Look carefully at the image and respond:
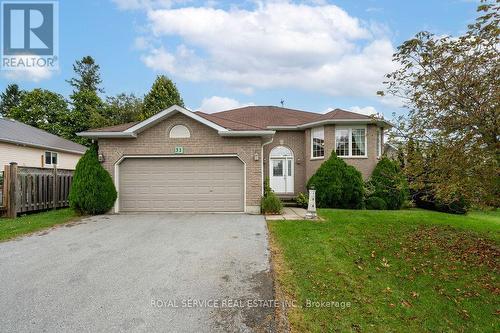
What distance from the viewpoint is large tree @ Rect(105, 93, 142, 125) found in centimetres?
3040

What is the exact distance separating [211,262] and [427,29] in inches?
242

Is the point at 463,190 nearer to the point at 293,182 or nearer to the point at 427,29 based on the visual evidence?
the point at 427,29

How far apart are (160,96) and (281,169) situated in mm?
14921

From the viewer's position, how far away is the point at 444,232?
7.88 metres

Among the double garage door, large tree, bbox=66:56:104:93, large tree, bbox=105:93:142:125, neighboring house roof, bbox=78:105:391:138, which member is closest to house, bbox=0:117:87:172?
neighboring house roof, bbox=78:105:391:138

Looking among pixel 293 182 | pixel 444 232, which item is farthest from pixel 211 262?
pixel 293 182

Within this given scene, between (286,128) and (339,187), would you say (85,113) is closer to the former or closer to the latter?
(286,128)

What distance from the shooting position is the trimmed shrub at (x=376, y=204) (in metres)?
12.7

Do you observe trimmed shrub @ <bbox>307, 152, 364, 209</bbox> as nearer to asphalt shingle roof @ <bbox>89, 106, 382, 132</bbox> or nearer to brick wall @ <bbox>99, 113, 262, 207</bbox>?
asphalt shingle roof @ <bbox>89, 106, 382, 132</bbox>

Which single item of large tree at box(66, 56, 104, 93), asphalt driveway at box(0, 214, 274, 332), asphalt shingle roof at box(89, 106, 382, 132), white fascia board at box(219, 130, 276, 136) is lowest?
asphalt driveway at box(0, 214, 274, 332)

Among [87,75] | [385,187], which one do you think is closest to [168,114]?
[385,187]

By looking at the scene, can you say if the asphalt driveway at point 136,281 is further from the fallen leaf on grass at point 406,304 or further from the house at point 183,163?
the house at point 183,163

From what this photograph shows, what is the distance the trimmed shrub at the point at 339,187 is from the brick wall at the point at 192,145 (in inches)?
144

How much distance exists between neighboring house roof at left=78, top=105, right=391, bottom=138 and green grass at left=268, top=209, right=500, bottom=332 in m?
2.89
